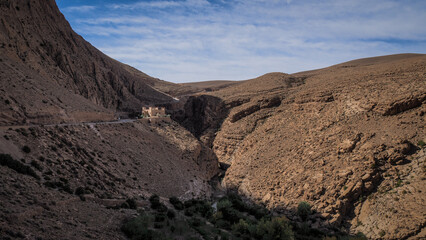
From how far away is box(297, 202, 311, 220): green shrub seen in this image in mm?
23938

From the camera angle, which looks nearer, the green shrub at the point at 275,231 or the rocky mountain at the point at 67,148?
the rocky mountain at the point at 67,148

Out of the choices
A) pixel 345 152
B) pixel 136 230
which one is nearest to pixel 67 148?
pixel 136 230

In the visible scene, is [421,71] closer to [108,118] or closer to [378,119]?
[378,119]

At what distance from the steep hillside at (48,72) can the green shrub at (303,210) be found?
22.1 metres

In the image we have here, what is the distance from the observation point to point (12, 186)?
40.4ft

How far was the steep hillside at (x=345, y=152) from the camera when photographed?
21562 millimetres

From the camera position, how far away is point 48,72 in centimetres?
3362

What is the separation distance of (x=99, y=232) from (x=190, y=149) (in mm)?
25481

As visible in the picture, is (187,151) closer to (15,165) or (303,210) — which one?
(303,210)

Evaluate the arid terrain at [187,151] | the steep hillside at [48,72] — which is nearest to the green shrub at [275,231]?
the arid terrain at [187,151]

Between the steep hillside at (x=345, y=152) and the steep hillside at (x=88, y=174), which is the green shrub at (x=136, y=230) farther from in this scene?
the steep hillside at (x=345, y=152)

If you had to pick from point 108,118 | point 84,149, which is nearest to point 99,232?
point 84,149

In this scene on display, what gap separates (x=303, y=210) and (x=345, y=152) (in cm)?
727

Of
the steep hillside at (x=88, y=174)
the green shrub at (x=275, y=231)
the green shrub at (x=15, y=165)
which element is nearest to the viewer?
the steep hillside at (x=88, y=174)
